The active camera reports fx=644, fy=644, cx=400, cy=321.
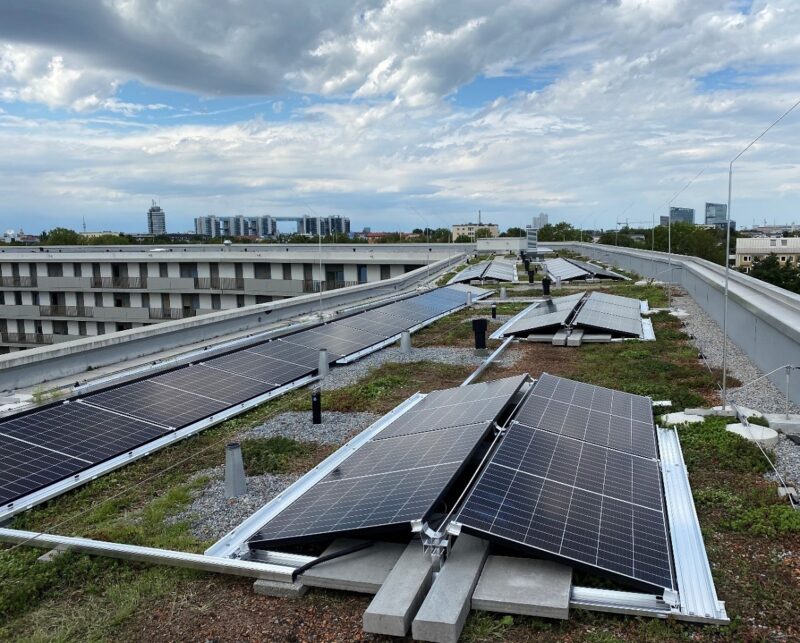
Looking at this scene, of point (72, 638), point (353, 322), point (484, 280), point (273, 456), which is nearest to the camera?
point (72, 638)

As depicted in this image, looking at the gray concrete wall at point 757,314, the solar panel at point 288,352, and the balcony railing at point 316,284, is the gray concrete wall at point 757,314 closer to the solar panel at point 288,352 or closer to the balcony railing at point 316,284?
the solar panel at point 288,352

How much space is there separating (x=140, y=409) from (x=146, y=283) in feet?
164

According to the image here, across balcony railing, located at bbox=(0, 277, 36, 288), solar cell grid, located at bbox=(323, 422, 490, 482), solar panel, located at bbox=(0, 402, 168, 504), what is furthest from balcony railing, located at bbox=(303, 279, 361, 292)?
solar cell grid, located at bbox=(323, 422, 490, 482)

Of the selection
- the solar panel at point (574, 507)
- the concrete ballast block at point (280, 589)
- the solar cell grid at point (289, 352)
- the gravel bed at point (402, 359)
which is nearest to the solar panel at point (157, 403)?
the gravel bed at point (402, 359)

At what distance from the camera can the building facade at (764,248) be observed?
132 meters

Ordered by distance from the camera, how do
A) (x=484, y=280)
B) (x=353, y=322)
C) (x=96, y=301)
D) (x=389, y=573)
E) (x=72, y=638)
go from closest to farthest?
(x=72, y=638) < (x=389, y=573) < (x=353, y=322) < (x=484, y=280) < (x=96, y=301)

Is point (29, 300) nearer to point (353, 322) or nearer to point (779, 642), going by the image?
point (353, 322)

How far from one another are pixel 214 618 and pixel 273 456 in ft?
14.6

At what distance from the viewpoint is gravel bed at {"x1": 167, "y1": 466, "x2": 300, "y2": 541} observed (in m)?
8.59

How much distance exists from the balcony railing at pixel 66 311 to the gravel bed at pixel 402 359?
48.4 m

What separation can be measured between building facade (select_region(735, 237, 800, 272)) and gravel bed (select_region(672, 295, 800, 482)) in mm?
119687

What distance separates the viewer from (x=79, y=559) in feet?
25.7

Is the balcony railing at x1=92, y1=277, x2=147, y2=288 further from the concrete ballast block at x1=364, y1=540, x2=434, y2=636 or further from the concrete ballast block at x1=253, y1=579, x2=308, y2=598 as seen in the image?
the concrete ballast block at x1=364, y1=540, x2=434, y2=636

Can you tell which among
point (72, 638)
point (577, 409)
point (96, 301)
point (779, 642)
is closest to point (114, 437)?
point (72, 638)
